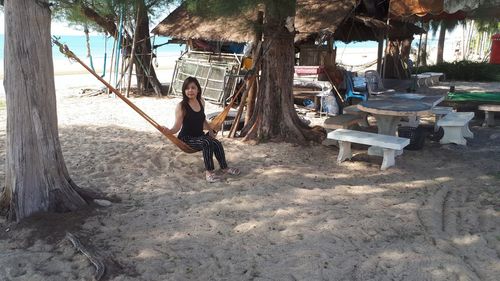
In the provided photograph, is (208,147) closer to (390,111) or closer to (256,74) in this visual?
(256,74)

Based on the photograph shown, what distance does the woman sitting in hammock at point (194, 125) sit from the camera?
13.5ft

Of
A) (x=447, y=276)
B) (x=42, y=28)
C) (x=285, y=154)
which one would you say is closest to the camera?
(x=447, y=276)

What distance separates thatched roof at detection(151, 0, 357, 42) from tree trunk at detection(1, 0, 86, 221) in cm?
317

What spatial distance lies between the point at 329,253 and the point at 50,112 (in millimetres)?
2016

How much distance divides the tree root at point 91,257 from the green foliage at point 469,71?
14054 millimetres

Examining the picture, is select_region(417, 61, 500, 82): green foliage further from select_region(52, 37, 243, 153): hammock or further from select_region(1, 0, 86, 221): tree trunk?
select_region(1, 0, 86, 221): tree trunk

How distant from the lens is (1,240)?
107 inches

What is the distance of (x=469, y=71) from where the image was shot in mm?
14594

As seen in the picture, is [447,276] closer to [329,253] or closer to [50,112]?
[329,253]

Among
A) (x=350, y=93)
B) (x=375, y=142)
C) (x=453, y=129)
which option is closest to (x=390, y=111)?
(x=375, y=142)

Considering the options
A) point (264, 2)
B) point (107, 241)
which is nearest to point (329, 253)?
point (107, 241)

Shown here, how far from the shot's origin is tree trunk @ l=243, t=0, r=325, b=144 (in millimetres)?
5285

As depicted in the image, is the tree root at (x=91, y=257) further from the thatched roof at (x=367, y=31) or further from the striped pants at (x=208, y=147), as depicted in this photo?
the thatched roof at (x=367, y=31)

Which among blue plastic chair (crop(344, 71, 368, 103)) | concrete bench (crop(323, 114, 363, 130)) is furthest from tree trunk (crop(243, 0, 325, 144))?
blue plastic chair (crop(344, 71, 368, 103))
